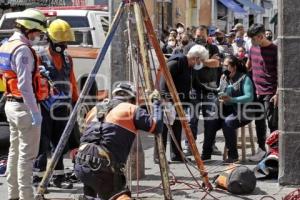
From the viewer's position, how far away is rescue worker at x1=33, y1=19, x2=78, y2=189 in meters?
7.69

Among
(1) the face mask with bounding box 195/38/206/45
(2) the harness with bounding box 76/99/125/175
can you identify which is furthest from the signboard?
(2) the harness with bounding box 76/99/125/175

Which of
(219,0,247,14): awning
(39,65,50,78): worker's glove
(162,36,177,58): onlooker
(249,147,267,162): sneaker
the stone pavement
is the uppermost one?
(219,0,247,14): awning

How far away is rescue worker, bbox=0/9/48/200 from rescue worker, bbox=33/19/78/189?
32.0 inches

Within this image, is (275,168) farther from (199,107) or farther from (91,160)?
(91,160)

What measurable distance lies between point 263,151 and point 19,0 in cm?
1471

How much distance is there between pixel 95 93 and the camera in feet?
33.8

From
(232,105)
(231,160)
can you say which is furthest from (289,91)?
(231,160)

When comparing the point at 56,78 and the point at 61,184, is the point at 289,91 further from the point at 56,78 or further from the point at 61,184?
the point at 61,184

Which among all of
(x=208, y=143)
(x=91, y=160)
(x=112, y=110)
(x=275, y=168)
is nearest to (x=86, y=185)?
(x=91, y=160)

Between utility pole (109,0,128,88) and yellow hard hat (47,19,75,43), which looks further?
utility pole (109,0,128,88)

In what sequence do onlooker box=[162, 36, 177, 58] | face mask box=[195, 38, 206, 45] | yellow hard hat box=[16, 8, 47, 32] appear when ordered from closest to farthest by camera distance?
yellow hard hat box=[16, 8, 47, 32] < face mask box=[195, 38, 206, 45] < onlooker box=[162, 36, 177, 58]

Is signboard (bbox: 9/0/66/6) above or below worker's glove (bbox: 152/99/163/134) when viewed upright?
above

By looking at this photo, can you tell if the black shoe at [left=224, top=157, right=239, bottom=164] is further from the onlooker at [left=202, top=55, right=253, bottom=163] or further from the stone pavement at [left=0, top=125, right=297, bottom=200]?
the stone pavement at [left=0, top=125, right=297, bottom=200]

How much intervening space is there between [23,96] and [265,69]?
3.75 m
